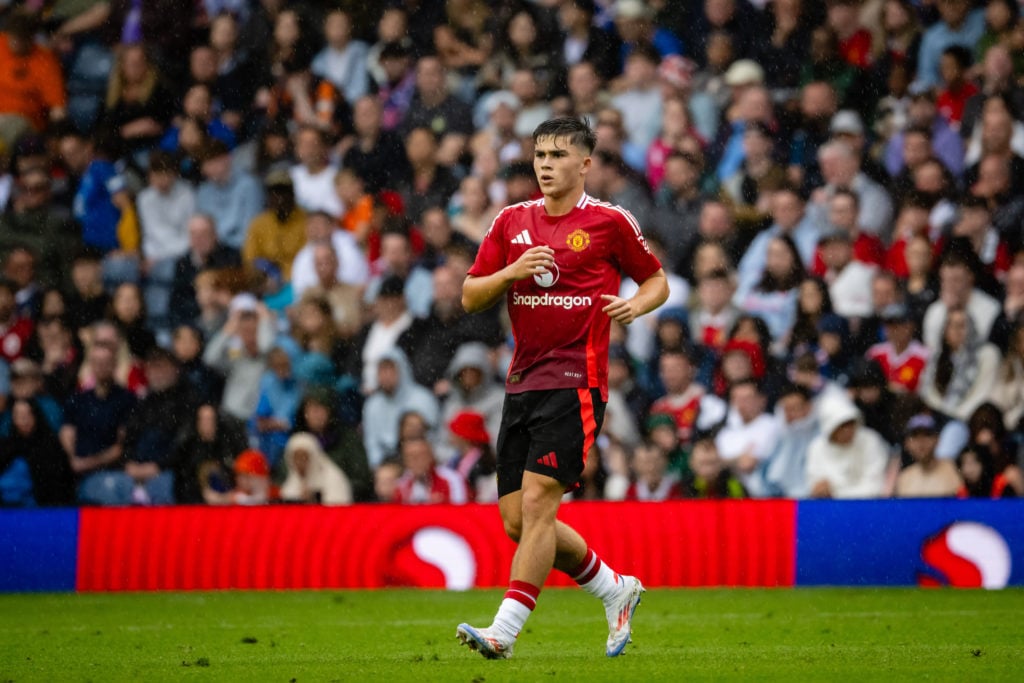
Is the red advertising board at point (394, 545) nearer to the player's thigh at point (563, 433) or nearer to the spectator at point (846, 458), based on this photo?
the spectator at point (846, 458)

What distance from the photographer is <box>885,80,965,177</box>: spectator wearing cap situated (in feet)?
44.8

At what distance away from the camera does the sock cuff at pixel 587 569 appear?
23.5 ft

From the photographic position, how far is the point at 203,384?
1384 cm

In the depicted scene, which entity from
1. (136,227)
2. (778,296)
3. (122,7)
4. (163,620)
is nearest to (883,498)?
(778,296)

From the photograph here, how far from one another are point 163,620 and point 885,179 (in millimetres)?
7169

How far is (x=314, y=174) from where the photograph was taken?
49.0 feet

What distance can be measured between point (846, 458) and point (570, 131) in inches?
238

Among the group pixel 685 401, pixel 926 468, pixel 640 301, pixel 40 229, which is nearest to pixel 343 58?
pixel 40 229

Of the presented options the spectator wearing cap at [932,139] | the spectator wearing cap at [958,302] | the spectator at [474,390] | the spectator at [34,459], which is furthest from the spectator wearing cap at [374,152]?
the spectator wearing cap at [958,302]

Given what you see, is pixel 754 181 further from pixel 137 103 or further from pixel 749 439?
pixel 137 103

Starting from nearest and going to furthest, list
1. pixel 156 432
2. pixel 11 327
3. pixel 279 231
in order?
pixel 156 432 < pixel 11 327 < pixel 279 231

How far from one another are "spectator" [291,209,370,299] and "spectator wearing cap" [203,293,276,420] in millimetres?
438

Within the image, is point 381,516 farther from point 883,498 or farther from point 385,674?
point 385,674

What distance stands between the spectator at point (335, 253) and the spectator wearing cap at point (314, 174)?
39 cm
